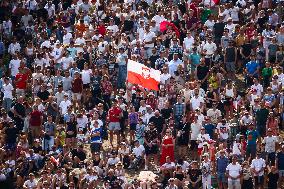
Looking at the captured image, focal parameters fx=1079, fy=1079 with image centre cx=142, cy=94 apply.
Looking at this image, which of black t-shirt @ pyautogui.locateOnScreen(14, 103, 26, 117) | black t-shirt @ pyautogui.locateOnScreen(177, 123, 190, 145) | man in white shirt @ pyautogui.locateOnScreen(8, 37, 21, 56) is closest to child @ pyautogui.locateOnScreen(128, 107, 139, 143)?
black t-shirt @ pyautogui.locateOnScreen(177, 123, 190, 145)

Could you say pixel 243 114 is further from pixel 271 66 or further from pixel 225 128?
pixel 271 66

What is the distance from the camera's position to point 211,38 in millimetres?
39594

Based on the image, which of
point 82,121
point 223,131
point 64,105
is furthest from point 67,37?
point 223,131

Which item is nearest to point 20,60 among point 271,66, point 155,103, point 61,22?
point 61,22

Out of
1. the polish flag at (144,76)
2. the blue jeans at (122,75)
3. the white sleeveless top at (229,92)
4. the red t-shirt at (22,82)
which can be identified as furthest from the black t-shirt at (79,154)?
the white sleeveless top at (229,92)

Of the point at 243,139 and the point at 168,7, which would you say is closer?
the point at 243,139

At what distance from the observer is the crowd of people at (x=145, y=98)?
33.6 m

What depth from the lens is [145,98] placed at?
36.8 m

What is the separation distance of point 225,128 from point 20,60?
31.0ft

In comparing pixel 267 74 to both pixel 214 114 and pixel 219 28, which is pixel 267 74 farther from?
pixel 219 28

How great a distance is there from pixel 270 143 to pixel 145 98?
5.18 meters

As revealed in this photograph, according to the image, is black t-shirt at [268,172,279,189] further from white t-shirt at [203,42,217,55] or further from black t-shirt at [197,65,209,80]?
white t-shirt at [203,42,217,55]

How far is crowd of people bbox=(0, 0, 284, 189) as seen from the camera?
1324 inches

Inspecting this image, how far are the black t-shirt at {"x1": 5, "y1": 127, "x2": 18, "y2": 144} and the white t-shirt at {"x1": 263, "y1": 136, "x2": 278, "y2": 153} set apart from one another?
8.41 metres
